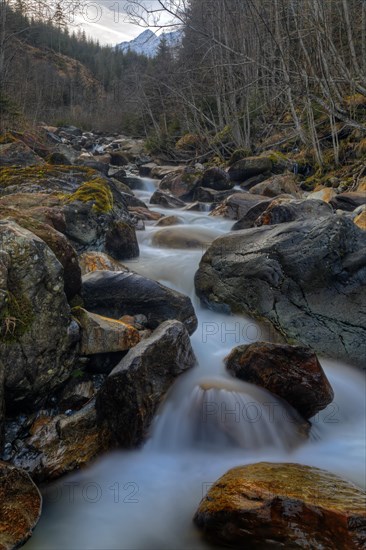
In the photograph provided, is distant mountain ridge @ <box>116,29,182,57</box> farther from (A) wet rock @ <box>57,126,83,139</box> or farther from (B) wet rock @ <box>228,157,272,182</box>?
(A) wet rock @ <box>57,126,83,139</box>

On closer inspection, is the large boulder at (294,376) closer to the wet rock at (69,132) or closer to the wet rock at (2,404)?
the wet rock at (2,404)

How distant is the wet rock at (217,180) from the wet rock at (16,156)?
16.6ft

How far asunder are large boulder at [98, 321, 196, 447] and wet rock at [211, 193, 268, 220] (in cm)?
677

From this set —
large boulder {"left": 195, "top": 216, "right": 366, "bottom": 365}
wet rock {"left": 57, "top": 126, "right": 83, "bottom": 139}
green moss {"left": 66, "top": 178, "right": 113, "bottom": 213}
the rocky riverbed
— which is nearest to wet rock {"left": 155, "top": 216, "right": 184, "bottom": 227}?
the rocky riverbed

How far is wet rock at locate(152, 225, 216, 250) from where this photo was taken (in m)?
7.81

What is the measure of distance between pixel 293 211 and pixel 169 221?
10.8ft

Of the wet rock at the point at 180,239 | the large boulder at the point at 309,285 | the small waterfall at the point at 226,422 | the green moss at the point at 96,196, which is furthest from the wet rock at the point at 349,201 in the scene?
the small waterfall at the point at 226,422

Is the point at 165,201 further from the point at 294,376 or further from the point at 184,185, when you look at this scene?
the point at 294,376

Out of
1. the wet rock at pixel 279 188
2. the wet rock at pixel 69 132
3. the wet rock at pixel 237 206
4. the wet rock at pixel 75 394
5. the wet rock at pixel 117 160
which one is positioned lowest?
the wet rock at pixel 75 394

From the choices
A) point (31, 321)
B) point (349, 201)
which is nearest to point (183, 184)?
point (349, 201)

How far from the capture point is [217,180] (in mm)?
13633

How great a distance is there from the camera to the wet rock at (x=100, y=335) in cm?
382

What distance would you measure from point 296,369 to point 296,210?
3890 mm

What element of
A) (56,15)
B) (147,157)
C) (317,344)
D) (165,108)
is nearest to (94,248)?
(317,344)
